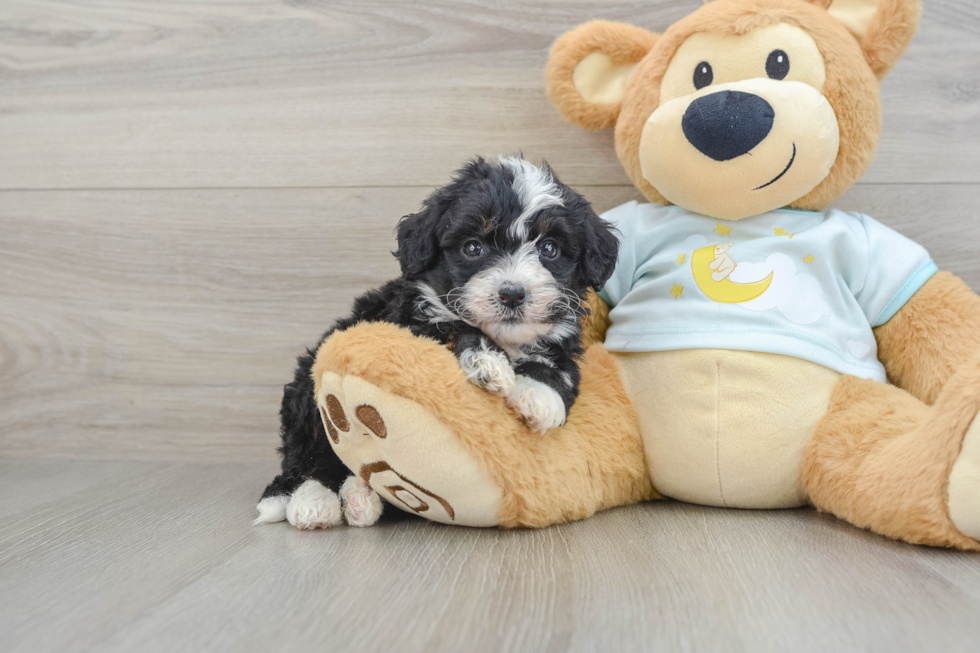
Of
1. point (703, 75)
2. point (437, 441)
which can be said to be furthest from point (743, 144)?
point (437, 441)

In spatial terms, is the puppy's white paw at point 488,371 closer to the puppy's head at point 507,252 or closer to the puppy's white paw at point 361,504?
the puppy's head at point 507,252

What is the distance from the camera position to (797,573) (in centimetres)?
105

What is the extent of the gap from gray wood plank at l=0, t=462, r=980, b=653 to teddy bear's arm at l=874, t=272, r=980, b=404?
36 cm

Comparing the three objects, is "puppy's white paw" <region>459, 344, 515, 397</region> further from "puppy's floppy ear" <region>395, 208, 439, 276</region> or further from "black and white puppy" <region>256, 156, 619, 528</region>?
"puppy's floppy ear" <region>395, 208, 439, 276</region>

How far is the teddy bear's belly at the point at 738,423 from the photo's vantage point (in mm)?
1336

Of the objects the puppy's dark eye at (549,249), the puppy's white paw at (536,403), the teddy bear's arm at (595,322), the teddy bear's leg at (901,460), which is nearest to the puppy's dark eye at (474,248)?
the puppy's dark eye at (549,249)

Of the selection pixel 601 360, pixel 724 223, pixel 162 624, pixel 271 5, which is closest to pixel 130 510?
pixel 162 624

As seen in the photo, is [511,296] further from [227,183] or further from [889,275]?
[227,183]

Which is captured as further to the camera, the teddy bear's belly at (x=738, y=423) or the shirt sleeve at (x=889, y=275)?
the shirt sleeve at (x=889, y=275)

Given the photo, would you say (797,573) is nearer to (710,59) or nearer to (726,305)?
(726,305)

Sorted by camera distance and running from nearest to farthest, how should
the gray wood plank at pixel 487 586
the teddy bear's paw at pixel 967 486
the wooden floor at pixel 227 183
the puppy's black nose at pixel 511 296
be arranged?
the gray wood plank at pixel 487 586 → the teddy bear's paw at pixel 967 486 → the puppy's black nose at pixel 511 296 → the wooden floor at pixel 227 183

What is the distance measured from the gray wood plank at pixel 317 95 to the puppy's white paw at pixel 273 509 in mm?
854

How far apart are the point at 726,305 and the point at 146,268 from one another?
1498 millimetres

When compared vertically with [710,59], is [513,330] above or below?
below
